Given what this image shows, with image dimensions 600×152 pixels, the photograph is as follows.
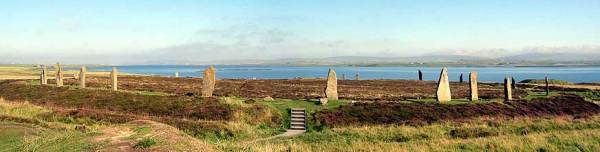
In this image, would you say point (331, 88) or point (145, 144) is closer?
point (145, 144)

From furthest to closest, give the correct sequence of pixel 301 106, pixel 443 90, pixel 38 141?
pixel 443 90 < pixel 301 106 < pixel 38 141

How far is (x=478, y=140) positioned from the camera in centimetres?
2248

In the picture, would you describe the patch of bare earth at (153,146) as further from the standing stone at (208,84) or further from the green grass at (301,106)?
the standing stone at (208,84)

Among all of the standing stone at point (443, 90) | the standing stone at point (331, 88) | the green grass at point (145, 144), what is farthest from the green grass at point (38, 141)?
the standing stone at point (443, 90)

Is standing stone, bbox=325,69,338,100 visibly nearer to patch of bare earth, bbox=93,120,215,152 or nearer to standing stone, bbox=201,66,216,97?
standing stone, bbox=201,66,216,97

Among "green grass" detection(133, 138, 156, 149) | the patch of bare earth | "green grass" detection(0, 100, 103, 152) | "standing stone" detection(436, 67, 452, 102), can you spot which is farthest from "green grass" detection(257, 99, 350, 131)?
"green grass" detection(133, 138, 156, 149)

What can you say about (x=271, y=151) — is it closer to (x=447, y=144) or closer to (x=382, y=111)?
(x=447, y=144)

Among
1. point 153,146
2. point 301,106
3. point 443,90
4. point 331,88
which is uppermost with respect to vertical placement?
point 331,88

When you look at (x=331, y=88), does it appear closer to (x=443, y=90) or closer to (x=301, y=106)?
(x=301, y=106)

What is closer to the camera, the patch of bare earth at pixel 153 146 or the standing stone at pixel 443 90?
the patch of bare earth at pixel 153 146

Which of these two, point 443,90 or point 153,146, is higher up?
point 443,90

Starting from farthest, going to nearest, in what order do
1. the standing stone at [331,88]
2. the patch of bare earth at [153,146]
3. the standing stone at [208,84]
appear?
the standing stone at [208,84] → the standing stone at [331,88] → the patch of bare earth at [153,146]

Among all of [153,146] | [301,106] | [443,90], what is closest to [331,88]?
[301,106]

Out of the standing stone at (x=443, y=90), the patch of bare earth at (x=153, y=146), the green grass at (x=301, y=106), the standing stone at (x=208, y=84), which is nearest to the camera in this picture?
the patch of bare earth at (x=153, y=146)
